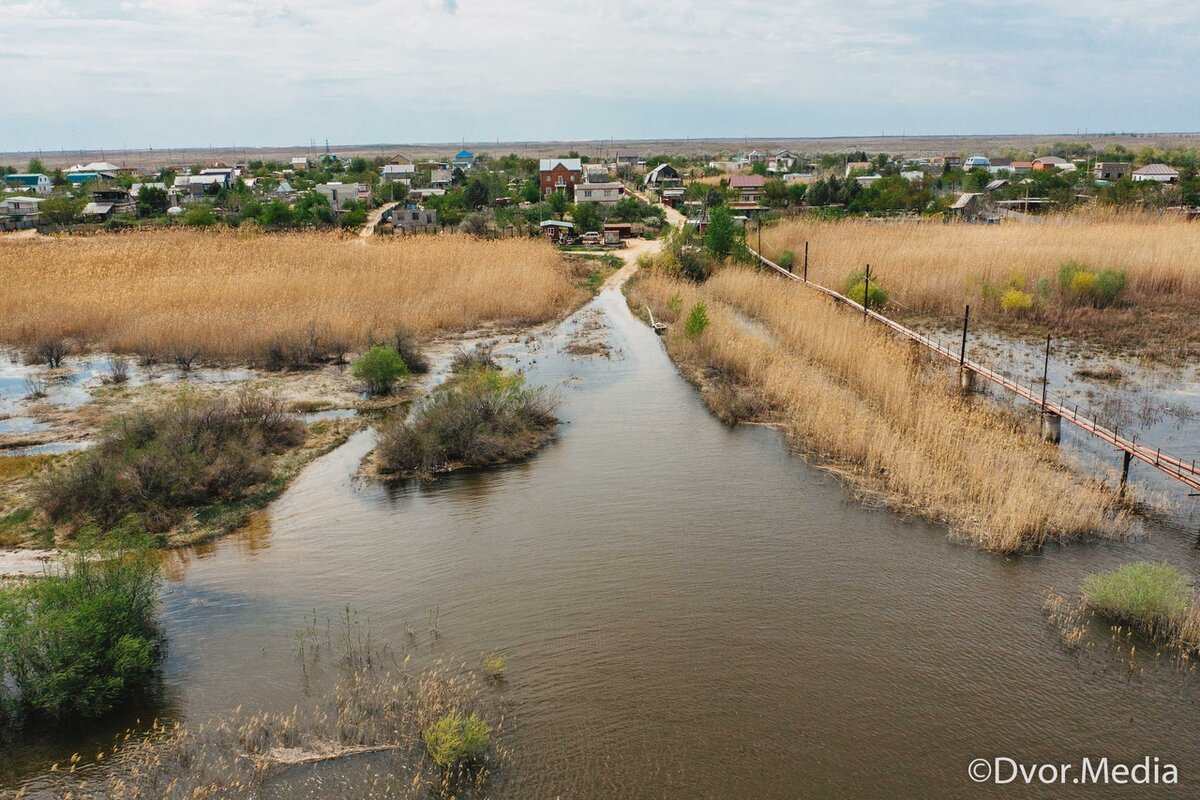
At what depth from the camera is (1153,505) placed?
13.8 metres

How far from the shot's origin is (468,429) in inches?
664

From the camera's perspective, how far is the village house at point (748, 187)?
2744 inches

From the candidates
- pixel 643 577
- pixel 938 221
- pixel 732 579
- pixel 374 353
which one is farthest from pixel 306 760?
pixel 938 221

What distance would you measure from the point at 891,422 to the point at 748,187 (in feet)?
190

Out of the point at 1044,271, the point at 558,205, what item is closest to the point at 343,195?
the point at 558,205

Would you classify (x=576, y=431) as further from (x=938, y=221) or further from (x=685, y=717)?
(x=938, y=221)

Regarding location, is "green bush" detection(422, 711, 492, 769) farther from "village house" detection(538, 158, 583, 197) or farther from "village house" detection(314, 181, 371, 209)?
"village house" detection(538, 158, 583, 197)

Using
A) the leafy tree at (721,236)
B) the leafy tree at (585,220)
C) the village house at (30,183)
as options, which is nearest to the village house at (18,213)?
the village house at (30,183)

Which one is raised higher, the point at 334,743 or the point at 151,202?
the point at 151,202

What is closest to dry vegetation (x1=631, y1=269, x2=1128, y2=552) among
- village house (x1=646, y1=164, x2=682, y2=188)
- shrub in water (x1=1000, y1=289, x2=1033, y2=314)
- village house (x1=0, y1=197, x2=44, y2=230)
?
shrub in water (x1=1000, y1=289, x2=1033, y2=314)

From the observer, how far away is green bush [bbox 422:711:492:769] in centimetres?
822

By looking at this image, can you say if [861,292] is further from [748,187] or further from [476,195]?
[748,187]

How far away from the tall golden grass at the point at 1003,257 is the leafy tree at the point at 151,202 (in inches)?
1917

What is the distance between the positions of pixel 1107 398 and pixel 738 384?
9024 millimetres
